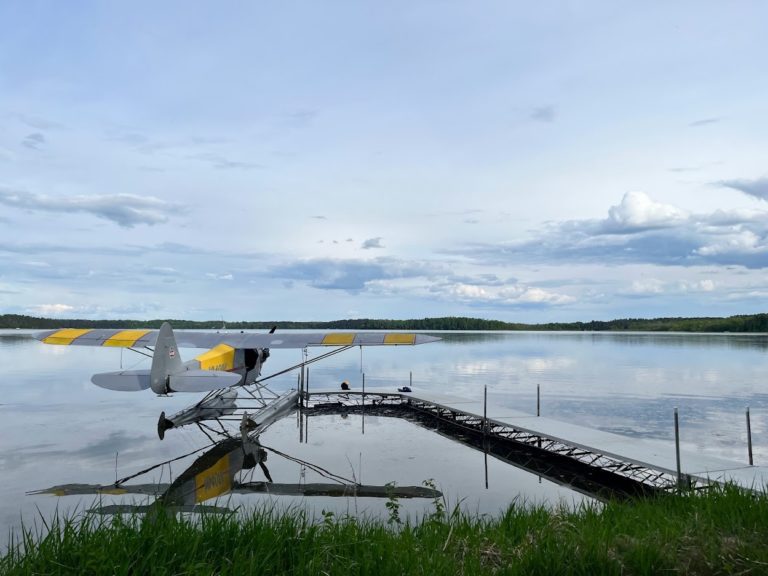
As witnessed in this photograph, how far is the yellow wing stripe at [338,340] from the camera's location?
1447cm

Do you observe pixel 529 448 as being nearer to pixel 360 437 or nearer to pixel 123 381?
pixel 360 437

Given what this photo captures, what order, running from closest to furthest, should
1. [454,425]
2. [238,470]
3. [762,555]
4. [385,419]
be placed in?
[762,555]
[238,470]
[454,425]
[385,419]

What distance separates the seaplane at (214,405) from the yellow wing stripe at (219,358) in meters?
0.02

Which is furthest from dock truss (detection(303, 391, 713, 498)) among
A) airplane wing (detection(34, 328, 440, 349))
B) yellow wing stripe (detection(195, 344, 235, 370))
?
yellow wing stripe (detection(195, 344, 235, 370))

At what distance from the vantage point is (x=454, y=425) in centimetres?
1463

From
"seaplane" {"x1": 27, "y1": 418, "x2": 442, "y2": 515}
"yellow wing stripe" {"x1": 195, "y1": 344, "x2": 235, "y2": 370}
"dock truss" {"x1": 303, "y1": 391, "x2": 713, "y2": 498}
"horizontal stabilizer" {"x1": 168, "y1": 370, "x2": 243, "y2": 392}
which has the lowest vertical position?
"dock truss" {"x1": 303, "y1": 391, "x2": 713, "y2": 498}

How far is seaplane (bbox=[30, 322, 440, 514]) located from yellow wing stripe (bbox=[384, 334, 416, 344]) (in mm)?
25

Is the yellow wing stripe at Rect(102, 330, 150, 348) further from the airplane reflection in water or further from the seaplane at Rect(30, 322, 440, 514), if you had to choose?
the airplane reflection in water

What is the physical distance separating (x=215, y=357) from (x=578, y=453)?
8.68 metres

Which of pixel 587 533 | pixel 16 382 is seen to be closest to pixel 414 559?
pixel 587 533

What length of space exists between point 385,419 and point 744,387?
1702 centimetres

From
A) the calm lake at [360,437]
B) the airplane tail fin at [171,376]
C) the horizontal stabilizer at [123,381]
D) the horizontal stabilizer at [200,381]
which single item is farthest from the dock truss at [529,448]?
the horizontal stabilizer at [123,381]

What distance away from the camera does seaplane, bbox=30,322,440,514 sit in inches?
320

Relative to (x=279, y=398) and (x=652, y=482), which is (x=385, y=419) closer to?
(x=279, y=398)
